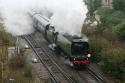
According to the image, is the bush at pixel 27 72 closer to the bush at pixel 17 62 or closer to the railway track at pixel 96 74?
the bush at pixel 17 62

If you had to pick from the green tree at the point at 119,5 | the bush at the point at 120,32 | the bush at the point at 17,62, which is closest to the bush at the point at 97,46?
the bush at the point at 120,32

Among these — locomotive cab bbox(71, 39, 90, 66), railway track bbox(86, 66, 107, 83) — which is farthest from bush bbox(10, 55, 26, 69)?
railway track bbox(86, 66, 107, 83)

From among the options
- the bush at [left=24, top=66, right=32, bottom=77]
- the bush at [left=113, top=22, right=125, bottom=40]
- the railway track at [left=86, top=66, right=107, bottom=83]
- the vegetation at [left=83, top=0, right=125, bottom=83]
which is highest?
the bush at [left=113, top=22, right=125, bottom=40]

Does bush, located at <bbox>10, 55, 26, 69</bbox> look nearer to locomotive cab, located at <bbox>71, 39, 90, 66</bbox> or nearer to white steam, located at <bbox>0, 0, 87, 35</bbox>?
locomotive cab, located at <bbox>71, 39, 90, 66</bbox>

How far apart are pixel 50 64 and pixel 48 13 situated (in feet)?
33.7

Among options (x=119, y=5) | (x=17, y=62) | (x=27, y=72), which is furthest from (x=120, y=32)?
(x=119, y=5)

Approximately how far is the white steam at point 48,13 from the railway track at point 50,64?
7.42 ft

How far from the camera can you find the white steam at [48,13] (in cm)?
2494

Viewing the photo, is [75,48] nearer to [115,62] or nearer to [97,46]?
[115,62]

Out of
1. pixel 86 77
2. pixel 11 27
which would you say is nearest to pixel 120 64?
pixel 86 77

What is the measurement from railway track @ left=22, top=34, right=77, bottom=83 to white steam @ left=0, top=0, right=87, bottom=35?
89.1 inches

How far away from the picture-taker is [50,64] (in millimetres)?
24922

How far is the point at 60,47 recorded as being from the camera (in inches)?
1006

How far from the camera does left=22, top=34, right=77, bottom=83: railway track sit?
21250mm
